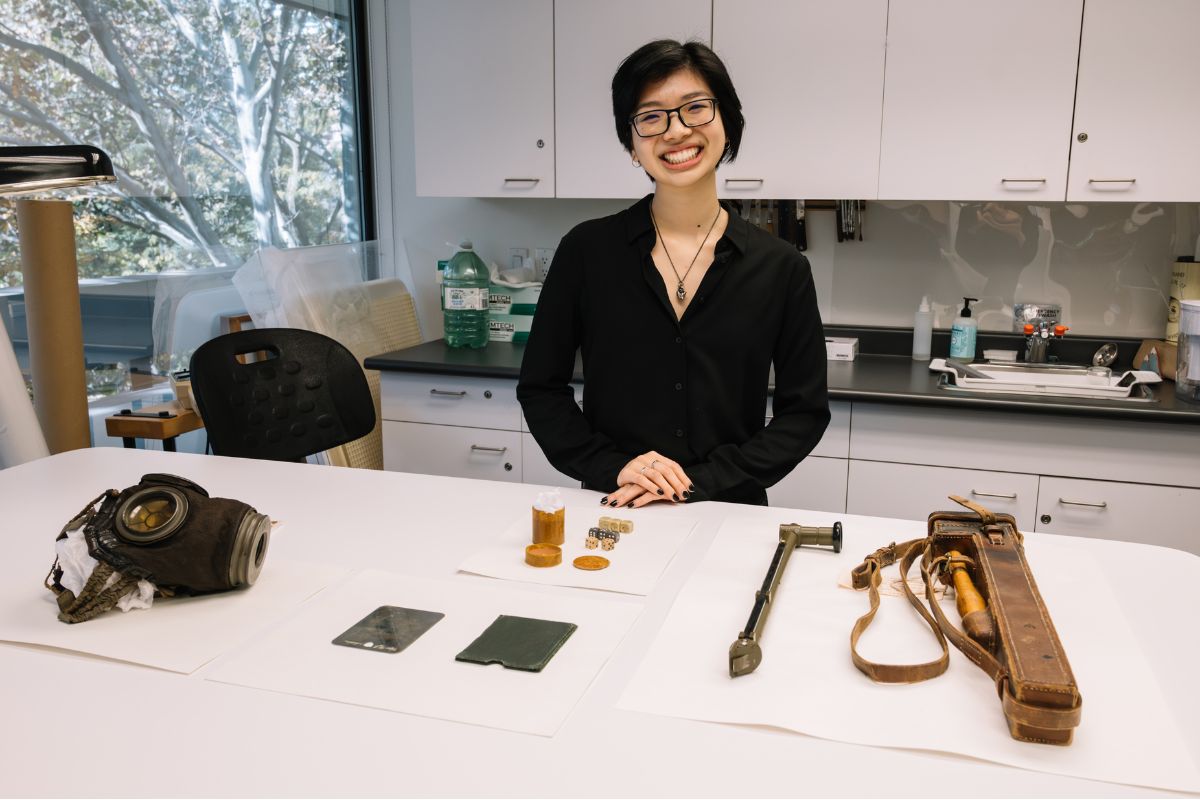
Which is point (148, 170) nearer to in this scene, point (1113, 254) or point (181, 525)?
point (181, 525)

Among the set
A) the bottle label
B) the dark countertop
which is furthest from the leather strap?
the bottle label

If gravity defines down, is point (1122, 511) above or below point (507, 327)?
below

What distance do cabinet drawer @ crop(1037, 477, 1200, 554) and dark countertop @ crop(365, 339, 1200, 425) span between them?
19cm

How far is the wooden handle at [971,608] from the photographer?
101 cm

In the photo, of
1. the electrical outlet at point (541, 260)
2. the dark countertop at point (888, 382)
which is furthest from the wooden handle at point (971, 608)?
the electrical outlet at point (541, 260)

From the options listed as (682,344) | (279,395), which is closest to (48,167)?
(279,395)

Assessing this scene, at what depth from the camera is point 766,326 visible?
1738 mm

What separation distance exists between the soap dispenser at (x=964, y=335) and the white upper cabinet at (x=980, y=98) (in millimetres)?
432

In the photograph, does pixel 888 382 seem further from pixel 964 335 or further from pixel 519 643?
pixel 519 643

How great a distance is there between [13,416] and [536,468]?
1369mm

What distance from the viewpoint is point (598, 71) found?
9.65ft

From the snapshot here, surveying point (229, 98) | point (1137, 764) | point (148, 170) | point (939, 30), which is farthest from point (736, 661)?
point (229, 98)

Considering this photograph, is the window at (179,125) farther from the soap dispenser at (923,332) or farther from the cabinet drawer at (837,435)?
the soap dispenser at (923,332)

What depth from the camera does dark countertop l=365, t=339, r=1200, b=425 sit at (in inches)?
93.4
